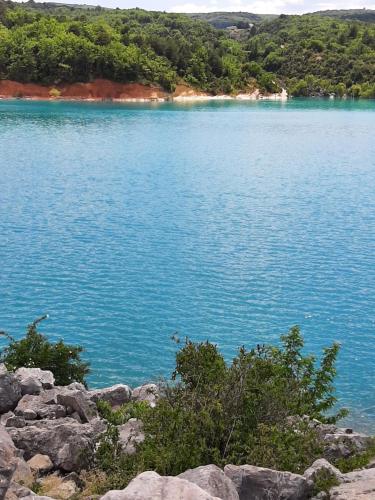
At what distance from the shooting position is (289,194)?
53344 millimetres

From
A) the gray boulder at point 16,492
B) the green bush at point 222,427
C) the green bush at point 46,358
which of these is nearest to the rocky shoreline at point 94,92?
the green bush at point 46,358

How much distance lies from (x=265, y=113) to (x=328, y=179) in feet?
232

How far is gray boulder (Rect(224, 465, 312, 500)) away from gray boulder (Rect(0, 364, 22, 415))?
6824 millimetres

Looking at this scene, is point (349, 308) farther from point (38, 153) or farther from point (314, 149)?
point (314, 149)

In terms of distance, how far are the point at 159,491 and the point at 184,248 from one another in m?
29.0

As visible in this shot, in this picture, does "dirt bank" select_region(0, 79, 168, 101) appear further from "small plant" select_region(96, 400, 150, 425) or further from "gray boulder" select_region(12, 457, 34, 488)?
"gray boulder" select_region(12, 457, 34, 488)

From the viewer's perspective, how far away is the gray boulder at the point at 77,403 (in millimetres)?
15797

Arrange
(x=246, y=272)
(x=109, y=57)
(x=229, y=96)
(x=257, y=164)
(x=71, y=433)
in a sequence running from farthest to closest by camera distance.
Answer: (x=229, y=96) < (x=109, y=57) < (x=257, y=164) < (x=246, y=272) < (x=71, y=433)

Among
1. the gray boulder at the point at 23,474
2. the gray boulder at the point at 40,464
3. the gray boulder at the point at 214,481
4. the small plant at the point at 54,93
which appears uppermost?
the small plant at the point at 54,93

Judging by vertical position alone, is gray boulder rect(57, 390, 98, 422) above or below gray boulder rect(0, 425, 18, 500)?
below

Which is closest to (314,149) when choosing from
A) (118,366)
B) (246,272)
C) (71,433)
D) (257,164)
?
(257,164)

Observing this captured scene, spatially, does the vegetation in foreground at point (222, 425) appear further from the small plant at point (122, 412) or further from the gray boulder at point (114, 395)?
the gray boulder at point (114, 395)

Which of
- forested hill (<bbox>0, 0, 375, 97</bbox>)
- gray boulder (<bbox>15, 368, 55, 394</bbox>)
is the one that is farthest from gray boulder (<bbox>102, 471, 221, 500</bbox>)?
forested hill (<bbox>0, 0, 375, 97</bbox>)

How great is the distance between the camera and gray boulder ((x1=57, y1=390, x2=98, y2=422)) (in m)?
15.8
